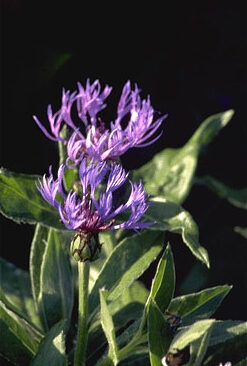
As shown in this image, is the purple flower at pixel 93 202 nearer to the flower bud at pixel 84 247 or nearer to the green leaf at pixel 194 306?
the flower bud at pixel 84 247

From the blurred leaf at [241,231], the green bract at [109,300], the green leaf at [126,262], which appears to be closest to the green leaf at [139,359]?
the green bract at [109,300]

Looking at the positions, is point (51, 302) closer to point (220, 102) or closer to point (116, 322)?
point (116, 322)

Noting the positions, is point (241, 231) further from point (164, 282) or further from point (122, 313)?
point (164, 282)

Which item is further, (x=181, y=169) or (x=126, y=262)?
(x=181, y=169)

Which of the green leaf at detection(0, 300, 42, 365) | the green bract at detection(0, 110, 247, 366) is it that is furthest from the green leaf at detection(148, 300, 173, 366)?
the green leaf at detection(0, 300, 42, 365)

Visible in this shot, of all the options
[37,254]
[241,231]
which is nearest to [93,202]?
[37,254]

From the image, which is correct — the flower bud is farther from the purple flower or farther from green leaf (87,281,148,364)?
green leaf (87,281,148,364)
